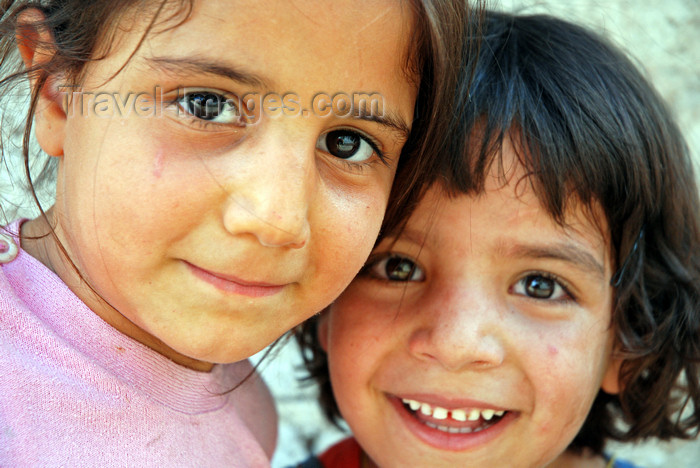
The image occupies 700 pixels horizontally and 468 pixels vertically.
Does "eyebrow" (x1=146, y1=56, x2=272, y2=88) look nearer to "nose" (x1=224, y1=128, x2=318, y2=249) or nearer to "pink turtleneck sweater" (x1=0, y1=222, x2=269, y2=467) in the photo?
"nose" (x1=224, y1=128, x2=318, y2=249)

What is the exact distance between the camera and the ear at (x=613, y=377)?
1.58m

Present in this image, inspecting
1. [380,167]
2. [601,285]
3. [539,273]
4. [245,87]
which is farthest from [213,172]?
[601,285]

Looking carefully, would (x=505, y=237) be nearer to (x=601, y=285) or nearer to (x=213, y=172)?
(x=601, y=285)

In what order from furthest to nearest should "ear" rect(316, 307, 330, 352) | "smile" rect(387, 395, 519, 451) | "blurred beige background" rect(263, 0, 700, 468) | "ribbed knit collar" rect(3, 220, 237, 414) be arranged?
"blurred beige background" rect(263, 0, 700, 468) → "ear" rect(316, 307, 330, 352) → "smile" rect(387, 395, 519, 451) → "ribbed knit collar" rect(3, 220, 237, 414)

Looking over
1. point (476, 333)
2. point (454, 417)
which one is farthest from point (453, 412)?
point (476, 333)

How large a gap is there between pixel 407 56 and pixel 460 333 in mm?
477

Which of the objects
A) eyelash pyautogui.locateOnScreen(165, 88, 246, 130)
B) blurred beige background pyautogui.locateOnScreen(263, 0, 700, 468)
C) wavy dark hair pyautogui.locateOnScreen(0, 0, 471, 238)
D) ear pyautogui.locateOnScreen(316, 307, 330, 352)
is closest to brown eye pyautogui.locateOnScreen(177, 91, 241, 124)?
eyelash pyautogui.locateOnScreen(165, 88, 246, 130)

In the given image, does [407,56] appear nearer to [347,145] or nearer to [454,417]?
[347,145]

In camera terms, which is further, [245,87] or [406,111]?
[406,111]

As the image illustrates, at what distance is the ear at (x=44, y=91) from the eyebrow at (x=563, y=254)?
0.78 meters

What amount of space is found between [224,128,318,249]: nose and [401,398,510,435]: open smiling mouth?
1.80 ft

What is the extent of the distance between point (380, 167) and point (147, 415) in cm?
55

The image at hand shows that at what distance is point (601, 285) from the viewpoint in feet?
4.77

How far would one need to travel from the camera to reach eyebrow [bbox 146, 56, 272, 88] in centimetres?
102
